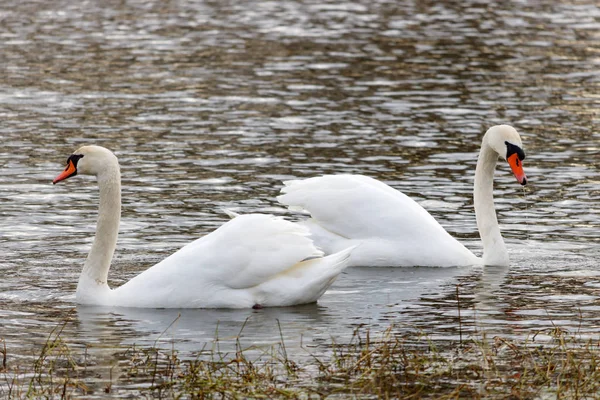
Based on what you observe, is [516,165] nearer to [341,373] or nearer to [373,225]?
[373,225]

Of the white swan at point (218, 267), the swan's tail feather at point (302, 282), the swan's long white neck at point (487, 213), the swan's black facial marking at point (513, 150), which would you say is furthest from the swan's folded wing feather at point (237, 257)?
the swan's black facial marking at point (513, 150)

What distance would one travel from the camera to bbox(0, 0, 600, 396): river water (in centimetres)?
1003

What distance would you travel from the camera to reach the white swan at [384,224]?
11977 mm

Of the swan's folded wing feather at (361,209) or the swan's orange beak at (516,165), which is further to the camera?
the swan's folded wing feather at (361,209)

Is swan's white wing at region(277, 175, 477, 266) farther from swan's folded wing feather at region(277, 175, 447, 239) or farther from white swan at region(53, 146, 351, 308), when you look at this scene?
white swan at region(53, 146, 351, 308)

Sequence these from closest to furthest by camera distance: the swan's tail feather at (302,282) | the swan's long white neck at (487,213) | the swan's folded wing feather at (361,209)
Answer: the swan's tail feather at (302,282) < the swan's long white neck at (487,213) < the swan's folded wing feather at (361,209)

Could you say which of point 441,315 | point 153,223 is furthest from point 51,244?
point 441,315

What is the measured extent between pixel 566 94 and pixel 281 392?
48.1 ft

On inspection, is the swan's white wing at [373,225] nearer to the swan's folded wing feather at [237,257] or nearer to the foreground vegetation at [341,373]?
the swan's folded wing feather at [237,257]

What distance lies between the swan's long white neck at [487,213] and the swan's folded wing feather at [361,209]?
43 centimetres

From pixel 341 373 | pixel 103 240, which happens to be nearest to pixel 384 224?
pixel 103 240

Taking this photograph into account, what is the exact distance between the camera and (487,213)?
12.4 meters

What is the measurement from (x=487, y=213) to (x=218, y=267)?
3.40 metres

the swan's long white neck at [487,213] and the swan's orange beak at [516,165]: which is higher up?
the swan's orange beak at [516,165]
